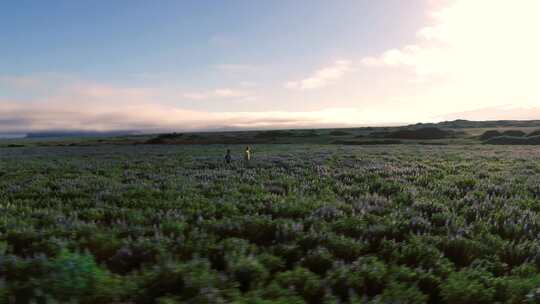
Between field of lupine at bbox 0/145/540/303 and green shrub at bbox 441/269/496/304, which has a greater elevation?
field of lupine at bbox 0/145/540/303

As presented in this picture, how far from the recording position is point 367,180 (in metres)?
13.1

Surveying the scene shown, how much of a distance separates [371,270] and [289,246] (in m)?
1.32

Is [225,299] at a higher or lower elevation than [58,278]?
lower

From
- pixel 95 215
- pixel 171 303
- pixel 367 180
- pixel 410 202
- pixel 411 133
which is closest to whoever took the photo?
pixel 171 303

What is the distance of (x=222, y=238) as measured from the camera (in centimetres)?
634

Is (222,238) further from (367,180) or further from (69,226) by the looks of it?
(367,180)

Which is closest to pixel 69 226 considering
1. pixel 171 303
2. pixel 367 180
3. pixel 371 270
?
pixel 171 303

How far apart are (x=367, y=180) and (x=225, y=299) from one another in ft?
32.1

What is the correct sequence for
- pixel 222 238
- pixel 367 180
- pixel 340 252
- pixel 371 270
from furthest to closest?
1. pixel 367 180
2. pixel 222 238
3. pixel 340 252
4. pixel 371 270

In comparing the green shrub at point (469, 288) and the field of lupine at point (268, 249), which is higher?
the field of lupine at point (268, 249)

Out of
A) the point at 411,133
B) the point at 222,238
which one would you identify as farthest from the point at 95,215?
the point at 411,133

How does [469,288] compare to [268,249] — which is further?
[268,249]

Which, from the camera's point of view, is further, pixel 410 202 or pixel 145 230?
pixel 410 202

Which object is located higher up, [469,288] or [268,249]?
[268,249]
